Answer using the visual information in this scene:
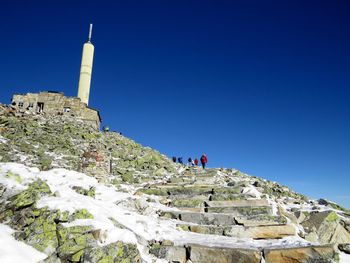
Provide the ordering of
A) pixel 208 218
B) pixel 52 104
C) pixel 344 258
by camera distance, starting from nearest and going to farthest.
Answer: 1. pixel 344 258
2. pixel 208 218
3. pixel 52 104

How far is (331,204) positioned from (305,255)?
12220 mm

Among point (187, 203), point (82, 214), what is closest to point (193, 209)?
point (187, 203)

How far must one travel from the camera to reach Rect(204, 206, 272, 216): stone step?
41.3ft

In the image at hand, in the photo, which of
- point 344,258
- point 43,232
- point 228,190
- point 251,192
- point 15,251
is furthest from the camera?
point 228,190

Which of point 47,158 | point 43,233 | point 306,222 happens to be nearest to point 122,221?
point 43,233

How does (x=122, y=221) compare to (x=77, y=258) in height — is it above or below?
above

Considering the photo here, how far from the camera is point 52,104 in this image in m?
34.2

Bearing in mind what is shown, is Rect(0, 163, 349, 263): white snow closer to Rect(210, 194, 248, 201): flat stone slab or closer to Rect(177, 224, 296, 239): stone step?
Rect(177, 224, 296, 239): stone step

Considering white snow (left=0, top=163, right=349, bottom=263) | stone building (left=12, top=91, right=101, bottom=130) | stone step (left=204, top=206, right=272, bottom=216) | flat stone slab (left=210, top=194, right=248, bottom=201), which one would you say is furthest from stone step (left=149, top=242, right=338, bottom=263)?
stone building (left=12, top=91, right=101, bottom=130)

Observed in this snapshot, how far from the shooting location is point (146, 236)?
9516mm

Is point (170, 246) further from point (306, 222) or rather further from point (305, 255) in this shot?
point (306, 222)

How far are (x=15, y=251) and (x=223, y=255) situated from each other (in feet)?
18.4

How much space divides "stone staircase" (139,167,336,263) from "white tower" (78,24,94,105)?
2896 centimetres

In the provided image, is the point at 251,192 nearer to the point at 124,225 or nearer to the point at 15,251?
the point at 124,225
